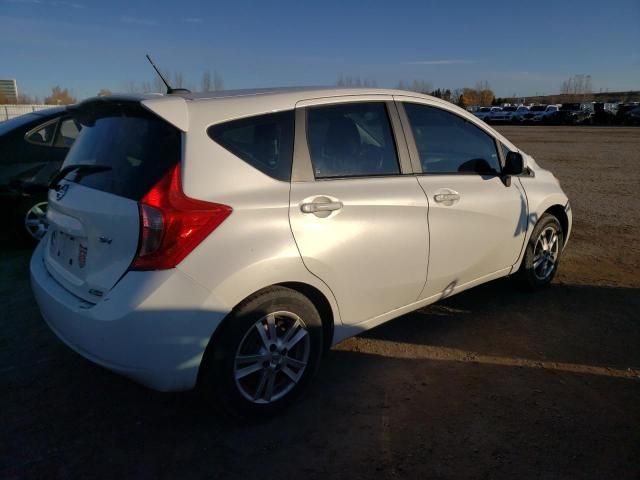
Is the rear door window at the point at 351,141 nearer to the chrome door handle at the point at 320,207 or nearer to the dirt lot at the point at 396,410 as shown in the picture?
the chrome door handle at the point at 320,207

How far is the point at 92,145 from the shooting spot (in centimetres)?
296

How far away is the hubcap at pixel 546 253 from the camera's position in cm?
464

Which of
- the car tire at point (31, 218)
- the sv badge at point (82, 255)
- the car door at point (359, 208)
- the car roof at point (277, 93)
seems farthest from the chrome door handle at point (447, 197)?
the car tire at point (31, 218)

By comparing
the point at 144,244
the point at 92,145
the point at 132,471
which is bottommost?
Result: the point at 132,471

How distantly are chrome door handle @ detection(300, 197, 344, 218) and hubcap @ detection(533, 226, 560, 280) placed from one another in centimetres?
254

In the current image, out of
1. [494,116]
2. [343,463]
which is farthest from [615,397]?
[494,116]

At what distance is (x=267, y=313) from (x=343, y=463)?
837 millimetres

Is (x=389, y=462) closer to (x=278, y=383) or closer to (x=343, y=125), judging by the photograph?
(x=278, y=383)

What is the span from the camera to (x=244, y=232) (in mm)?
2512

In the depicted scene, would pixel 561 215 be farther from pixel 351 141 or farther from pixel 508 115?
pixel 508 115

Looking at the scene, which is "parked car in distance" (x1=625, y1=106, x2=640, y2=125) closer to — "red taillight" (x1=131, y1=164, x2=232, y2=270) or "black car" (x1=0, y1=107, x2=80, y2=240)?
"black car" (x1=0, y1=107, x2=80, y2=240)

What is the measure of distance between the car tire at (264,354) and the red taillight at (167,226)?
17.0 inches

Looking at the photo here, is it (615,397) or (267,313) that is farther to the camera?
(615,397)

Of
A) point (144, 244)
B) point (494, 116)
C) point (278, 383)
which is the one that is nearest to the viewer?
point (144, 244)
